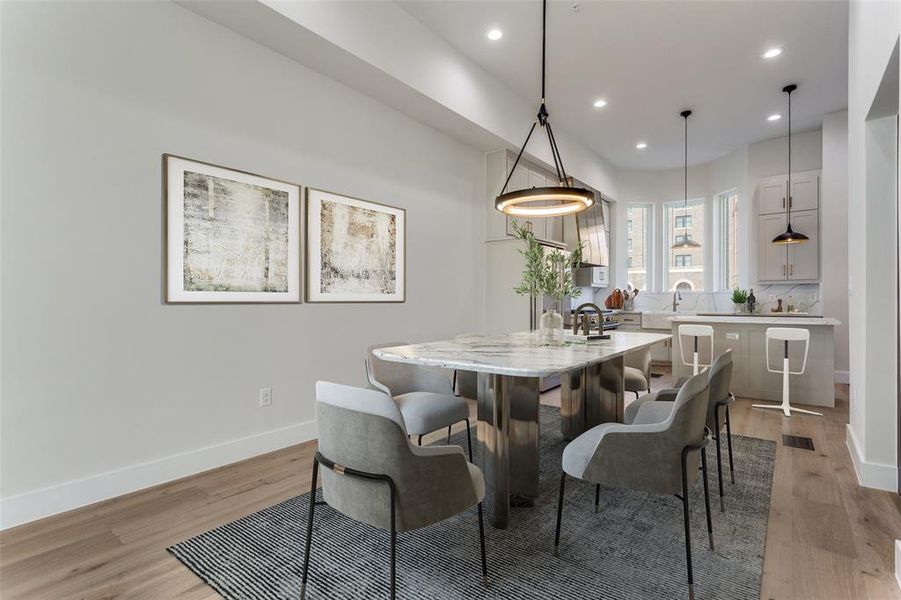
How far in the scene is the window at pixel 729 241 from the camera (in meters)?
7.11

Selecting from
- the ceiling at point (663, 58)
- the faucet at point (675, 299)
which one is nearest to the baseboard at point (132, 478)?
the ceiling at point (663, 58)

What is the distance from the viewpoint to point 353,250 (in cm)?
380

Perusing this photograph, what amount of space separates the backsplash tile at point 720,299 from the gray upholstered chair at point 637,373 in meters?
3.51

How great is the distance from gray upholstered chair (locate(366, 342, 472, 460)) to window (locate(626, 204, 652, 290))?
639 cm

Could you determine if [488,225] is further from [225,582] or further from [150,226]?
[225,582]

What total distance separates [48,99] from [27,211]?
586mm

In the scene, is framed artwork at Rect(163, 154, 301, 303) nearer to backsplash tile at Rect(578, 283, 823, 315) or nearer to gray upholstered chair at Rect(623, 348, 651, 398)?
gray upholstered chair at Rect(623, 348, 651, 398)

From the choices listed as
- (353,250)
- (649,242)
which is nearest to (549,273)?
(353,250)

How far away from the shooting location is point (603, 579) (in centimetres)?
171

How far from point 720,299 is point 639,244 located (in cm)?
167

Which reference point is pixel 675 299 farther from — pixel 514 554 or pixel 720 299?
pixel 514 554

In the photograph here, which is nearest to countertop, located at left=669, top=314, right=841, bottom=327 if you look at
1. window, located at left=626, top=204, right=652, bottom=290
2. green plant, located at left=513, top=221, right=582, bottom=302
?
window, located at left=626, top=204, right=652, bottom=290

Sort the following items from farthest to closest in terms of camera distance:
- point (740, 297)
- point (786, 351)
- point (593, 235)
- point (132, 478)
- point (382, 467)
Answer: point (593, 235)
point (740, 297)
point (786, 351)
point (132, 478)
point (382, 467)

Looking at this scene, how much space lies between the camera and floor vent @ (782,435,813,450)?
3.34 m
